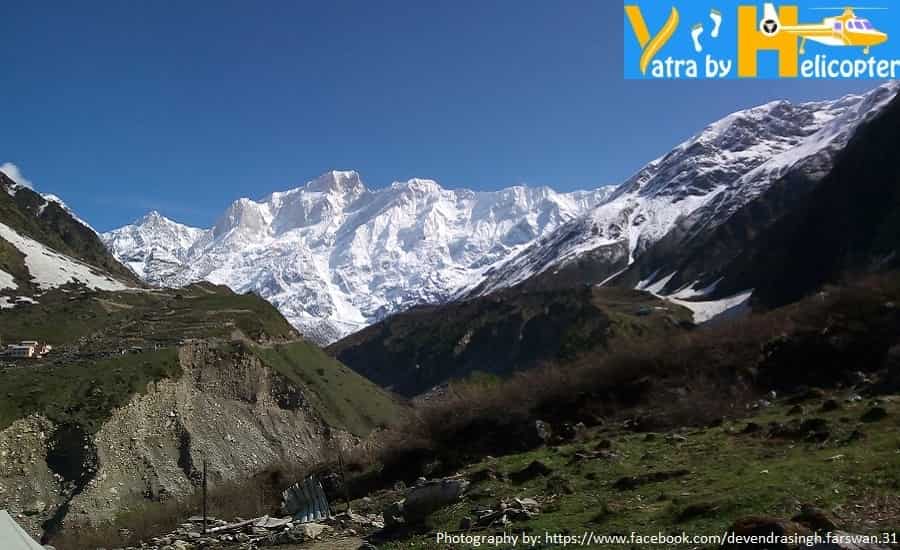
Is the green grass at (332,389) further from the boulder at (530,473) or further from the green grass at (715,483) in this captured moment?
the green grass at (715,483)

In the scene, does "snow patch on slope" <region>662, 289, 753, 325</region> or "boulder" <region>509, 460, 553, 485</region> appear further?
"snow patch on slope" <region>662, 289, 753, 325</region>

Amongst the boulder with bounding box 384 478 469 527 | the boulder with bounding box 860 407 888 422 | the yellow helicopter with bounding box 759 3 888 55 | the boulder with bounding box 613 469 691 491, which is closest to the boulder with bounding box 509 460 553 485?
the boulder with bounding box 384 478 469 527

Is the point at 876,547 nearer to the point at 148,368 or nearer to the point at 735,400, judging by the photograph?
the point at 735,400

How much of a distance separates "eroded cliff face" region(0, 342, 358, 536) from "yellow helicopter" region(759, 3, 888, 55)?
48786 mm

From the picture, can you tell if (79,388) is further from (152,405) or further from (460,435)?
(460,435)

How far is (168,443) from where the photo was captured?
73438 millimetres

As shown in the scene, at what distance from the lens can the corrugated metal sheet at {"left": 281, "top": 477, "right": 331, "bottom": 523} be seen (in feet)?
87.5

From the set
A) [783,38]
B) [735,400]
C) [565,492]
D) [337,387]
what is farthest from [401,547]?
[337,387]

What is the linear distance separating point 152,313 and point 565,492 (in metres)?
111

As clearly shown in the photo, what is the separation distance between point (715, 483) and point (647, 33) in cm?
2074

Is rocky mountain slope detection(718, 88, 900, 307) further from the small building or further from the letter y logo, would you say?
the small building

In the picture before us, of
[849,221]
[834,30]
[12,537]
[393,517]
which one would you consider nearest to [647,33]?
[834,30]

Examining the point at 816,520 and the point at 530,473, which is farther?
the point at 530,473

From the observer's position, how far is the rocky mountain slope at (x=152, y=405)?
63406 millimetres
